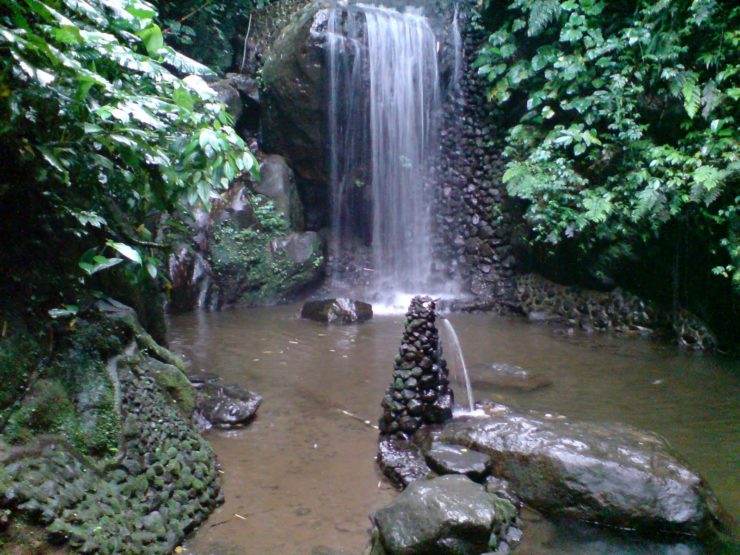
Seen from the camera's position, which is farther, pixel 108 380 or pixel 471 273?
pixel 471 273

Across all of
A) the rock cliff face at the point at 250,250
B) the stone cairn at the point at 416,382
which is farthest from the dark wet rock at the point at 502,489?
the rock cliff face at the point at 250,250

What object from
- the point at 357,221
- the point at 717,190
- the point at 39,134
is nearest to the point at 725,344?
the point at 717,190

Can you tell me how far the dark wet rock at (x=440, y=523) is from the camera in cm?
271

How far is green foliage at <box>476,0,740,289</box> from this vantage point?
714cm

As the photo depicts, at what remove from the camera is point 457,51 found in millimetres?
11344

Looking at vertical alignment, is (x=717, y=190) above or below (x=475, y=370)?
above

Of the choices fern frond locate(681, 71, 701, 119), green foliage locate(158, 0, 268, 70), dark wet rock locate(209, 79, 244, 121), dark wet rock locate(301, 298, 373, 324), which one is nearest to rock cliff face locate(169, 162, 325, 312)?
dark wet rock locate(209, 79, 244, 121)

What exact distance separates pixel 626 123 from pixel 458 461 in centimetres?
630

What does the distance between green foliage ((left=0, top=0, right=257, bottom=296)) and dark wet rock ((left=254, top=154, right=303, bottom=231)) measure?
7087mm

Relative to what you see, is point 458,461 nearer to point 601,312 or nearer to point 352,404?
point 352,404

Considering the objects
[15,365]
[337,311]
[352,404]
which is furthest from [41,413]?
[337,311]

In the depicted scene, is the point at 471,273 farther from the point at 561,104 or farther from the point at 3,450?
the point at 3,450

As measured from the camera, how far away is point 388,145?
1140 centimetres

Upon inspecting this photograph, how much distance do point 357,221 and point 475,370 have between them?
6.54m
